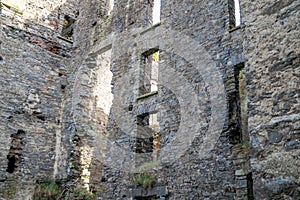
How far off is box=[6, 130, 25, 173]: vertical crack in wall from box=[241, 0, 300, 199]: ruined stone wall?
334 inches

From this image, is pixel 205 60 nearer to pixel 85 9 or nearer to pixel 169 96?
pixel 169 96

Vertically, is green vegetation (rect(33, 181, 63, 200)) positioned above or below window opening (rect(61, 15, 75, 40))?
below

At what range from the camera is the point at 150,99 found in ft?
30.2

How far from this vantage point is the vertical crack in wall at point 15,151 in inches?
421

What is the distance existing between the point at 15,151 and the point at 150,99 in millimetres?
4503

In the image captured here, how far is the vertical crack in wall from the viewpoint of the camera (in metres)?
10.7

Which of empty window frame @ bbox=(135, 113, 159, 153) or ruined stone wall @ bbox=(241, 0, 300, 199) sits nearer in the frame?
ruined stone wall @ bbox=(241, 0, 300, 199)

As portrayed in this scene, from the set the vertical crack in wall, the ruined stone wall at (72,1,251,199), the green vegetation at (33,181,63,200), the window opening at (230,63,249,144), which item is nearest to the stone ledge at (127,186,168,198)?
the ruined stone wall at (72,1,251,199)

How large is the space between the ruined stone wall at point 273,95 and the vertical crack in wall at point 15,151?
8.49 m

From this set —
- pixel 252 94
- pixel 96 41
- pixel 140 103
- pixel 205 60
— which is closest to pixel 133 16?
pixel 96 41

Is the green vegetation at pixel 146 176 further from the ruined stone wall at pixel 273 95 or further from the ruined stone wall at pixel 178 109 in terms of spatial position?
the ruined stone wall at pixel 273 95

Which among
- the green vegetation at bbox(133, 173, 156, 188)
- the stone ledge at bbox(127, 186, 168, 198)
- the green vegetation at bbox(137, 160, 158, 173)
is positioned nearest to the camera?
the stone ledge at bbox(127, 186, 168, 198)

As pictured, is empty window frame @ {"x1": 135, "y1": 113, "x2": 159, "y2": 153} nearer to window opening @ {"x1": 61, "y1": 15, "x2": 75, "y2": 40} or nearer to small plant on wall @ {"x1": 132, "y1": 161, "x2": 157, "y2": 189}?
small plant on wall @ {"x1": 132, "y1": 161, "x2": 157, "y2": 189}

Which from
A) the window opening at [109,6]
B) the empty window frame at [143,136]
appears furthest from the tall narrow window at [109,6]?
the empty window frame at [143,136]
